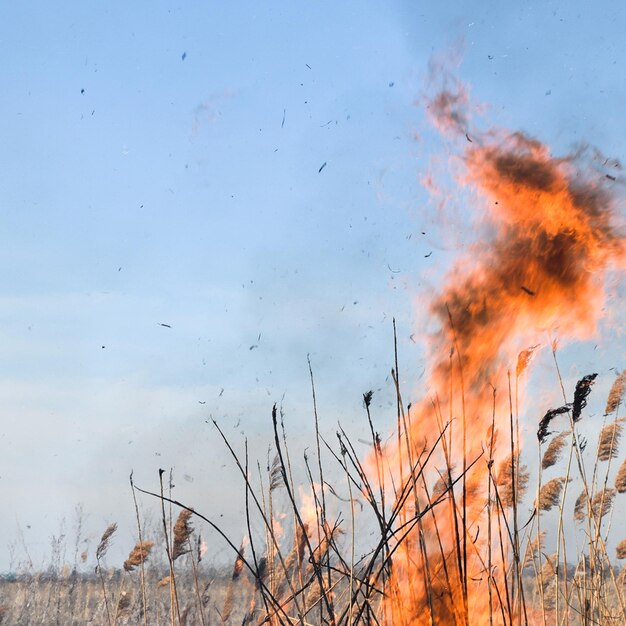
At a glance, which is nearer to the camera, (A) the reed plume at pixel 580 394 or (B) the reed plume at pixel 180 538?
(A) the reed plume at pixel 580 394

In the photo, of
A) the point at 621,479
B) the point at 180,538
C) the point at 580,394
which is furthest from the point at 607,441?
the point at 180,538

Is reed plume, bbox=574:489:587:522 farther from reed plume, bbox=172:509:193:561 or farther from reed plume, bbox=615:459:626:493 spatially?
reed plume, bbox=172:509:193:561

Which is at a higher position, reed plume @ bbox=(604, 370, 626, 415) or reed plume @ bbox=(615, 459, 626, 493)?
reed plume @ bbox=(604, 370, 626, 415)

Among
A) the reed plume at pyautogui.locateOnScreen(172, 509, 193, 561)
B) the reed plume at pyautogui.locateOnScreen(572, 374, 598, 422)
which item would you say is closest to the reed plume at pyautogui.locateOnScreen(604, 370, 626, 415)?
the reed plume at pyautogui.locateOnScreen(572, 374, 598, 422)

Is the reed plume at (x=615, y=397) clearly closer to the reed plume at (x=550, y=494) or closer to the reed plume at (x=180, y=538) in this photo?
the reed plume at (x=550, y=494)

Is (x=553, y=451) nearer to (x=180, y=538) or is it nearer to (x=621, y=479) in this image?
(x=621, y=479)

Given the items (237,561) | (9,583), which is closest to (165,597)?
(9,583)

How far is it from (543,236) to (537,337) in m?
0.77

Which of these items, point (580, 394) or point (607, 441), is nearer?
point (580, 394)

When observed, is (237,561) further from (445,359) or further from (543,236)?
(543,236)

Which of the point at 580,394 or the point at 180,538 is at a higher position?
the point at 580,394

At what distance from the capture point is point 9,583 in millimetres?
22047

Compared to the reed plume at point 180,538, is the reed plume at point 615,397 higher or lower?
higher

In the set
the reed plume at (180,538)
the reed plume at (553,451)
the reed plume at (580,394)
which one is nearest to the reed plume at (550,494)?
the reed plume at (553,451)
